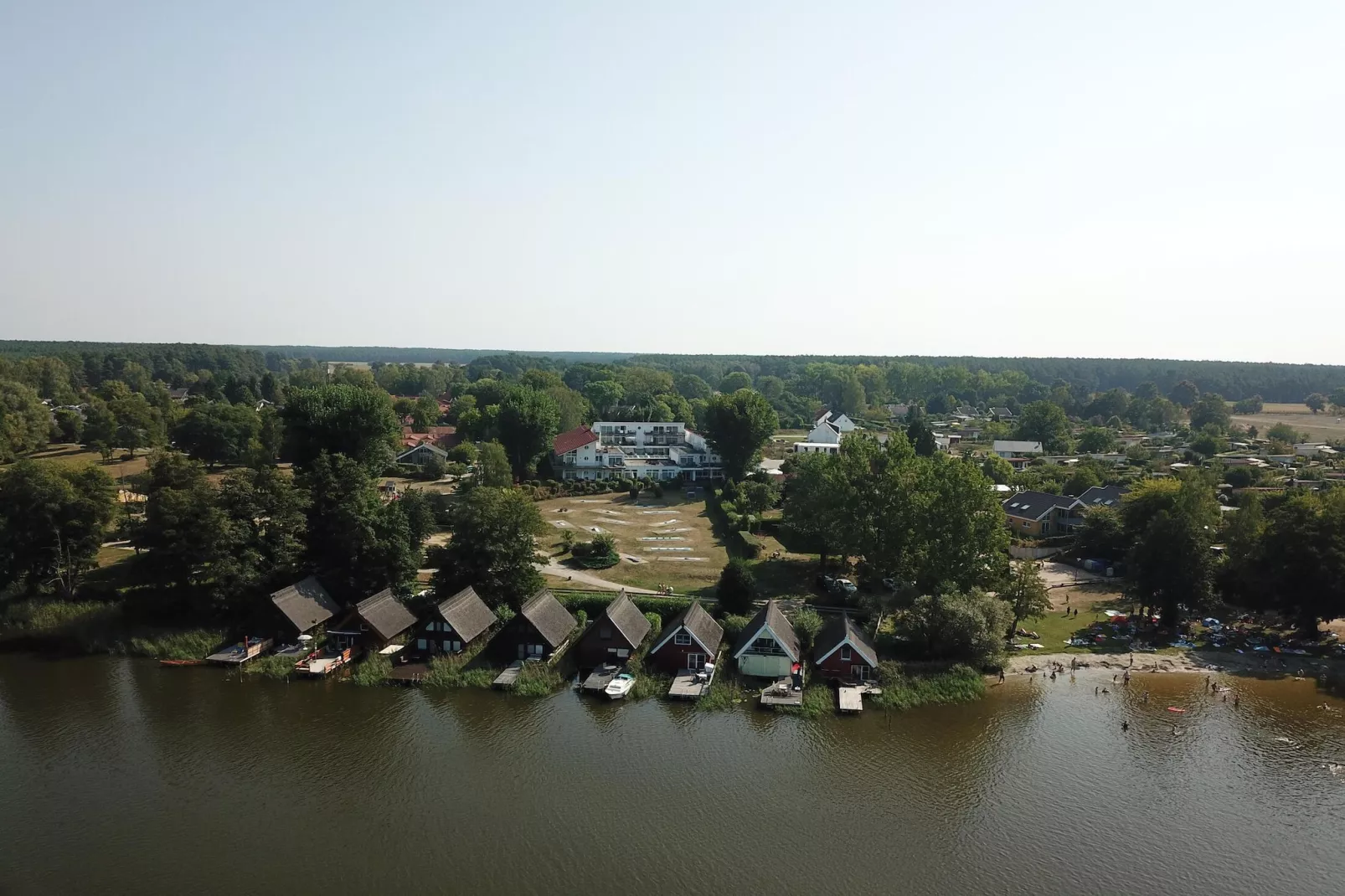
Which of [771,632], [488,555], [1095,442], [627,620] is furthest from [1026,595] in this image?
[1095,442]

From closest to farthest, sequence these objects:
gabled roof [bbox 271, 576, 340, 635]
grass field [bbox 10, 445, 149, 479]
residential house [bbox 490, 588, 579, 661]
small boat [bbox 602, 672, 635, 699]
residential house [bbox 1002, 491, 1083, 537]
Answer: small boat [bbox 602, 672, 635, 699] < residential house [bbox 490, 588, 579, 661] < gabled roof [bbox 271, 576, 340, 635] < residential house [bbox 1002, 491, 1083, 537] < grass field [bbox 10, 445, 149, 479]

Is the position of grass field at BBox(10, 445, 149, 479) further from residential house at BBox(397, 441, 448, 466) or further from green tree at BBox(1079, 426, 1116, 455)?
green tree at BBox(1079, 426, 1116, 455)

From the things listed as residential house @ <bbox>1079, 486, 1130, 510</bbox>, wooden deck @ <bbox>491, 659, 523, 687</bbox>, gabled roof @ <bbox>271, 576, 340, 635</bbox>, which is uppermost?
residential house @ <bbox>1079, 486, 1130, 510</bbox>

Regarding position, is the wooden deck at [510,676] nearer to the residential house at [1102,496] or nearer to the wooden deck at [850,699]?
the wooden deck at [850,699]

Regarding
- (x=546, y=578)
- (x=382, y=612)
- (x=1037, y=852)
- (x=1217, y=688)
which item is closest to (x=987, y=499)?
(x=1217, y=688)

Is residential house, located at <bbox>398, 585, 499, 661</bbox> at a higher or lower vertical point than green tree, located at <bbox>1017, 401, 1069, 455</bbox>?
lower

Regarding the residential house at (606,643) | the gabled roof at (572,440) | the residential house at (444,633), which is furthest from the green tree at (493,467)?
the residential house at (606,643)

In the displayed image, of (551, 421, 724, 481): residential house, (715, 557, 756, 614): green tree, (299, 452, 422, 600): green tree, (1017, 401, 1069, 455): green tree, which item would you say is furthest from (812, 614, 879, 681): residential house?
(1017, 401, 1069, 455): green tree
